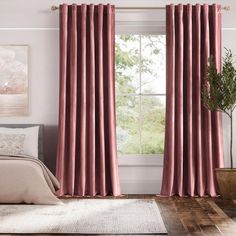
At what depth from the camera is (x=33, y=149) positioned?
6.36 m

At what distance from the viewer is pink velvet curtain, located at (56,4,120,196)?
6.37 m

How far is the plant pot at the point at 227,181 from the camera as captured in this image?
6.02m

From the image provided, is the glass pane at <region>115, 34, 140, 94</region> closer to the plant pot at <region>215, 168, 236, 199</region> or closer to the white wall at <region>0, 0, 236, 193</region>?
the white wall at <region>0, 0, 236, 193</region>

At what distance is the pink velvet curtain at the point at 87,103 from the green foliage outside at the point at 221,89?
120 centimetres

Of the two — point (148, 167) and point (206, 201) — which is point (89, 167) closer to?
point (148, 167)

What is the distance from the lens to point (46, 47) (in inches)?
265

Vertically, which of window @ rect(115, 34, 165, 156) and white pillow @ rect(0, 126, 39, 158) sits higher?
window @ rect(115, 34, 165, 156)

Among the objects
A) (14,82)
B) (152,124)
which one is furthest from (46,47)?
(152,124)

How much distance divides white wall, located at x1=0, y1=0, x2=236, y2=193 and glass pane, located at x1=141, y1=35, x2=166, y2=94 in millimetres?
294

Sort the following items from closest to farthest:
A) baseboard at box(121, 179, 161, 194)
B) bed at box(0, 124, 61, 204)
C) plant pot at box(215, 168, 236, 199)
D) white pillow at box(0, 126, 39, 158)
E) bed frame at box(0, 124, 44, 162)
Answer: bed at box(0, 124, 61, 204), plant pot at box(215, 168, 236, 199), white pillow at box(0, 126, 39, 158), bed frame at box(0, 124, 44, 162), baseboard at box(121, 179, 161, 194)

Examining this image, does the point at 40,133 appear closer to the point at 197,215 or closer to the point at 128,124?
the point at 128,124

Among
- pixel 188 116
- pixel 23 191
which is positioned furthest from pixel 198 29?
pixel 23 191

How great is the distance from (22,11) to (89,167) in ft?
7.37

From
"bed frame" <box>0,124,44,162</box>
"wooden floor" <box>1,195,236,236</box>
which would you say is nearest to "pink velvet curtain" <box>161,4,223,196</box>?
"wooden floor" <box>1,195,236,236</box>
